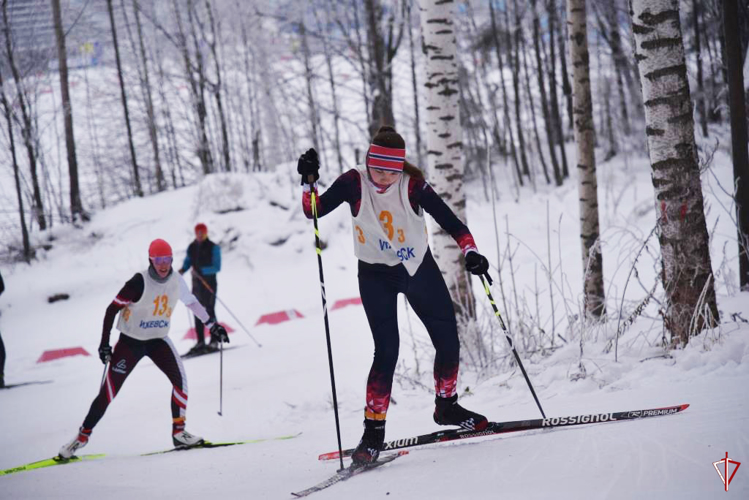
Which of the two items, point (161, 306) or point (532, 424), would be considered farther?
point (161, 306)

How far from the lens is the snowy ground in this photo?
2.77 metres

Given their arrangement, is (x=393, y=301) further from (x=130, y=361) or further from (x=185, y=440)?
(x=130, y=361)

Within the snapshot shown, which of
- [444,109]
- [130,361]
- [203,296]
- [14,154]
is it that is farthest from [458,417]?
[14,154]

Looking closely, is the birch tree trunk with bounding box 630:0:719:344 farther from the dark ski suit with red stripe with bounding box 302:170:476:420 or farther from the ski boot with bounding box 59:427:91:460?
the ski boot with bounding box 59:427:91:460

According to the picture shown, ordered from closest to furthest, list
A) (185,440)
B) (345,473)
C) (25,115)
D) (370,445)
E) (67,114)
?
(345,473), (370,445), (185,440), (25,115), (67,114)

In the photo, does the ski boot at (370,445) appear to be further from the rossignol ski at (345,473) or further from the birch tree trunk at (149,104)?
the birch tree trunk at (149,104)

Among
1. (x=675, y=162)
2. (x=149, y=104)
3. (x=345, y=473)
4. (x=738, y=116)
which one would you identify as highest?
(x=149, y=104)

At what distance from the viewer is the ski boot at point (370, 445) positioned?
3.41 meters

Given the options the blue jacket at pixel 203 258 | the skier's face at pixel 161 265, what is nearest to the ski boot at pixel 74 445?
the skier's face at pixel 161 265

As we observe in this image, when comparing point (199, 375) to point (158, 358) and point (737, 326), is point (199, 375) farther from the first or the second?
point (737, 326)

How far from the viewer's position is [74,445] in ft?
16.3

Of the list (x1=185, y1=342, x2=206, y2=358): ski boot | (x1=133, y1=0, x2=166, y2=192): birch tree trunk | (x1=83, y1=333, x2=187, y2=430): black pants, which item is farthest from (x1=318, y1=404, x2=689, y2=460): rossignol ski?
(x1=133, y1=0, x2=166, y2=192): birch tree trunk

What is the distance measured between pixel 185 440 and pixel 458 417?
2618 millimetres

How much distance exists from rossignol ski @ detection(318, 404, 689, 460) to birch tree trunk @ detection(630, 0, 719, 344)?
1299 mm
